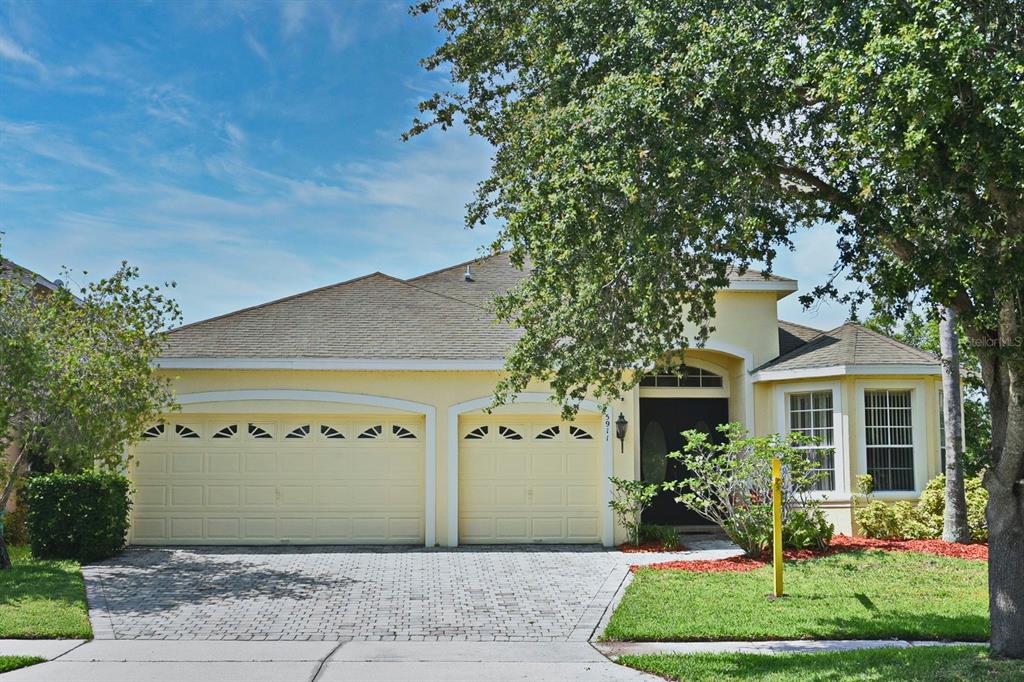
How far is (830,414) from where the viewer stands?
1616 cm

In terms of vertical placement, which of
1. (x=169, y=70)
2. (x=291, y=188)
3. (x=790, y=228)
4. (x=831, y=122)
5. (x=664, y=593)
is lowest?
(x=664, y=593)

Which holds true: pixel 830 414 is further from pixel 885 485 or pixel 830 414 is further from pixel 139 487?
pixel 139 487

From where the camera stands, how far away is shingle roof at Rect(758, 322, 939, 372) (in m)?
15.6

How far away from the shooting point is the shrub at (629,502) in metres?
14.5

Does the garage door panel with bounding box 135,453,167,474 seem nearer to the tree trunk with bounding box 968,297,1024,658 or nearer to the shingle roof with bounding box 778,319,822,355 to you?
the shingle roof with bounding box 778,319,822,355

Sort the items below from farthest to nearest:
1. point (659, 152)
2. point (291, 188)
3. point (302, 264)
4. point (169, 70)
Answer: point (302, 264) → point (291, 188) → point (169, 70) → point (659, 152)

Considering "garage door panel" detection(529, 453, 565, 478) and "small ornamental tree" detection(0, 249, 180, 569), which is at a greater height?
"small ornamental tree" detection(0, 249, 180, 569)

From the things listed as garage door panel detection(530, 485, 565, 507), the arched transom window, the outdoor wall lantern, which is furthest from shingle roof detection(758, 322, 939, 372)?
garage door panel detection(530, 485, 565, 507)

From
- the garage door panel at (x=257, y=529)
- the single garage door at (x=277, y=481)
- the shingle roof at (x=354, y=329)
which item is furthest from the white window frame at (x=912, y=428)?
the garage door panel at (x=257, y=529)

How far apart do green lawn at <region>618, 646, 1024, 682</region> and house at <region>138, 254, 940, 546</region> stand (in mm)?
Result: 7542

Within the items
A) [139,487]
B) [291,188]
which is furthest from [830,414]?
[139,487]

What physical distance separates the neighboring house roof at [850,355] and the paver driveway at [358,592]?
3.62m

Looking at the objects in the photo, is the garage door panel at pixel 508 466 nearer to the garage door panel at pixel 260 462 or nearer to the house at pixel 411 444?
the house at pixel 411 444

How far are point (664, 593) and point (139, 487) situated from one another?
376 inches
